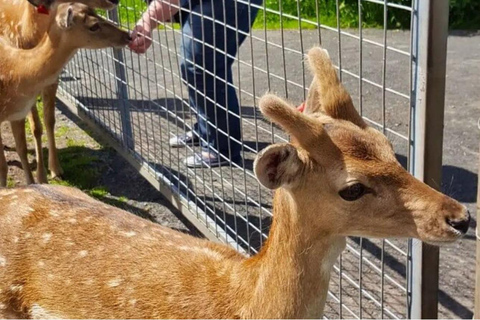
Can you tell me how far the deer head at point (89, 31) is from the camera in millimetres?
5914

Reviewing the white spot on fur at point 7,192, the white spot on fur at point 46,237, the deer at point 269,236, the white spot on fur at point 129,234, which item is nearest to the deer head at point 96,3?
the white spot on fur at point 7,192

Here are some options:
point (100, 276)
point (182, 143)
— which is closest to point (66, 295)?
point (100, 276)

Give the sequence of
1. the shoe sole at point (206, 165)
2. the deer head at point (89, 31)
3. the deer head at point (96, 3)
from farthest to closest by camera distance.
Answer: the deer head at point (96, 3) → the deer head at point (89, 31) → the shoe sole at point (206, 165)

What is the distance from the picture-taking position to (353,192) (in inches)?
108

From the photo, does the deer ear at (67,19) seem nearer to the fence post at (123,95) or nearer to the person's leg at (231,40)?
the fence post at (123,95)

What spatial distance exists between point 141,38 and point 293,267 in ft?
10.3

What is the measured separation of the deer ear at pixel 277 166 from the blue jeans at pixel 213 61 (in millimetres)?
1835

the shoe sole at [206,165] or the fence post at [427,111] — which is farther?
the shoe sole at [206,165]

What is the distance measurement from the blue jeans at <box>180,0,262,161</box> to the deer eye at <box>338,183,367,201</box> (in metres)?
1.84

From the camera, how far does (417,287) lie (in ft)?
10.6

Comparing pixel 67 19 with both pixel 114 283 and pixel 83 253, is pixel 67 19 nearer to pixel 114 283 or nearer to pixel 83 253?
pixel 83 253

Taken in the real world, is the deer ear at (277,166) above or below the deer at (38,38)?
above

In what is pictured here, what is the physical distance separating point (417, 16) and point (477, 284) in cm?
102

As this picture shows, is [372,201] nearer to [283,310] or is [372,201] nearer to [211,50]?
[283,310]
